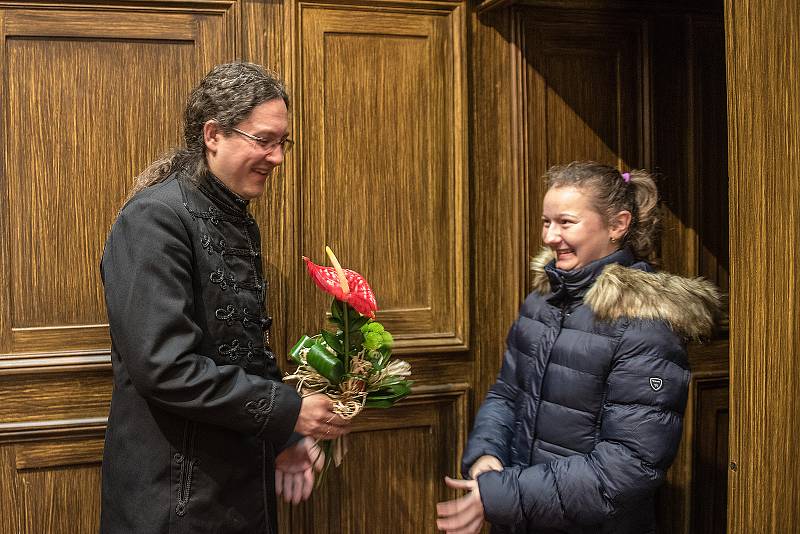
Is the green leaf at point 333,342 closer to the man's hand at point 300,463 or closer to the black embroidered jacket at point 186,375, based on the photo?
the black embroidered jacket at point 186,375

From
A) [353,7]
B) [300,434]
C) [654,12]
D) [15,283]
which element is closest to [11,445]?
[15,283]

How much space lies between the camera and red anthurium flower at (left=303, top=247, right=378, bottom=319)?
6.41 ft

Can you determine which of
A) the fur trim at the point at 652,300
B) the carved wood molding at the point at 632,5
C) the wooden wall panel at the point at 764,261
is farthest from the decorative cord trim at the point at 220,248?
the carved wood molding at the point at 632,5

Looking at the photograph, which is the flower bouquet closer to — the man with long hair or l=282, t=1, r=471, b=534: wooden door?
the man with long hair

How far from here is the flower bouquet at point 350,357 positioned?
79.8 inches

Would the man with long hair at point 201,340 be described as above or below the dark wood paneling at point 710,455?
above

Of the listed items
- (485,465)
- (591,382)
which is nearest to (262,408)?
(485,465)

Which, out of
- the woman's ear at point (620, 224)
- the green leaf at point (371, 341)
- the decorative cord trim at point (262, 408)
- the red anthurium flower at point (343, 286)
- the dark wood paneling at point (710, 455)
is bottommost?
the dark wood paneling at point (710, 455)

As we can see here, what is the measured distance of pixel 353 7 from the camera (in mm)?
2750

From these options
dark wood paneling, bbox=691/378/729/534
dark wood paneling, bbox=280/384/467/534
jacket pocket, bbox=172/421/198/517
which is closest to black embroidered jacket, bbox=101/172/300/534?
jacket pocket, bbox=172/421/198/517

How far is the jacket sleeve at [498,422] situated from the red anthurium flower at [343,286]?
59cm

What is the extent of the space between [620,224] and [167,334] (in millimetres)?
1315

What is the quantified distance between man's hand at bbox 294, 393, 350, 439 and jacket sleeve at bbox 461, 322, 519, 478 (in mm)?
458

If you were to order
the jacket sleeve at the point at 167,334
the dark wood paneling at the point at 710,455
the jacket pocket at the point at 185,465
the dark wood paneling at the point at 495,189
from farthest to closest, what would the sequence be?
the dark wood paneling at the point at 710,455 < the dark wood paneling at the point at 495,189 < the jacket pocket at the point at 185,465 < the jacket sleeve at the point at 167,334
